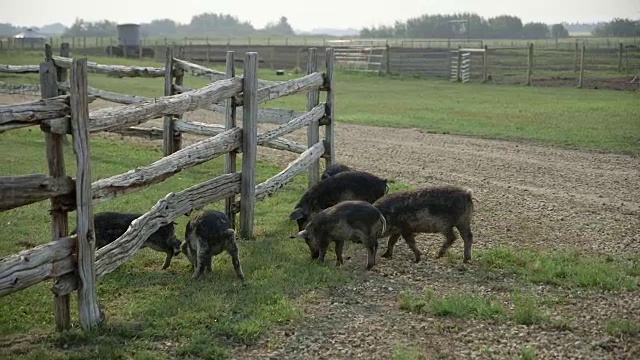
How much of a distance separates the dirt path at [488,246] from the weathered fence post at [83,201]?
4.54 feet

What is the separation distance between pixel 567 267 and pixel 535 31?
117863 millimetres

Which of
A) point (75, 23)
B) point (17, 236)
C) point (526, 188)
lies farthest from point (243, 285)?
point (75, 23)

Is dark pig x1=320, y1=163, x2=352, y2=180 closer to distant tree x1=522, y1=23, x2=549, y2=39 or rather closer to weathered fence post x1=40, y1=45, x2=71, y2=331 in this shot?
weathered fence post x1=40, y1=45, x2=71, y2=331

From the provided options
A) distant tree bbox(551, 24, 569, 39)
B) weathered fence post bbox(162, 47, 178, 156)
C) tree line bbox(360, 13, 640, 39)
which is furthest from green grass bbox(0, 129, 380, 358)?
distant tree bbox(551, 24, 569, 39)

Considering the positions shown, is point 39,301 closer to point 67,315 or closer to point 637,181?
point 67,315

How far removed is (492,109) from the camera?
1001 inches

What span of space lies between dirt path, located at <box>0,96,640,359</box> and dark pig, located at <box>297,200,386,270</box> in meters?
0.32

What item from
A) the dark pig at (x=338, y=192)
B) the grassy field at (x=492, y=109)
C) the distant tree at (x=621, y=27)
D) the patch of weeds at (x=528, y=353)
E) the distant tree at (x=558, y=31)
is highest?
the distant tree at (x=558, y=31)

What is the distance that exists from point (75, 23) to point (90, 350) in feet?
640

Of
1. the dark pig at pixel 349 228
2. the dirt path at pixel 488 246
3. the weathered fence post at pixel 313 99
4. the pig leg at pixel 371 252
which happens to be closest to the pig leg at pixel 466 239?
the dirt path at pixel 488 246

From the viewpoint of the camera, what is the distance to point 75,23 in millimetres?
188500

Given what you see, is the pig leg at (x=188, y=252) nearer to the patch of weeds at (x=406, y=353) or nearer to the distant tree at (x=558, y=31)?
the patch of weeds at (x=406, y=353)

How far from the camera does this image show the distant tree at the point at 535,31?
119 meters

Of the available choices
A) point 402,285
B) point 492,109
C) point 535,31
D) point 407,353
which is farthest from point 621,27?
point 407,353
